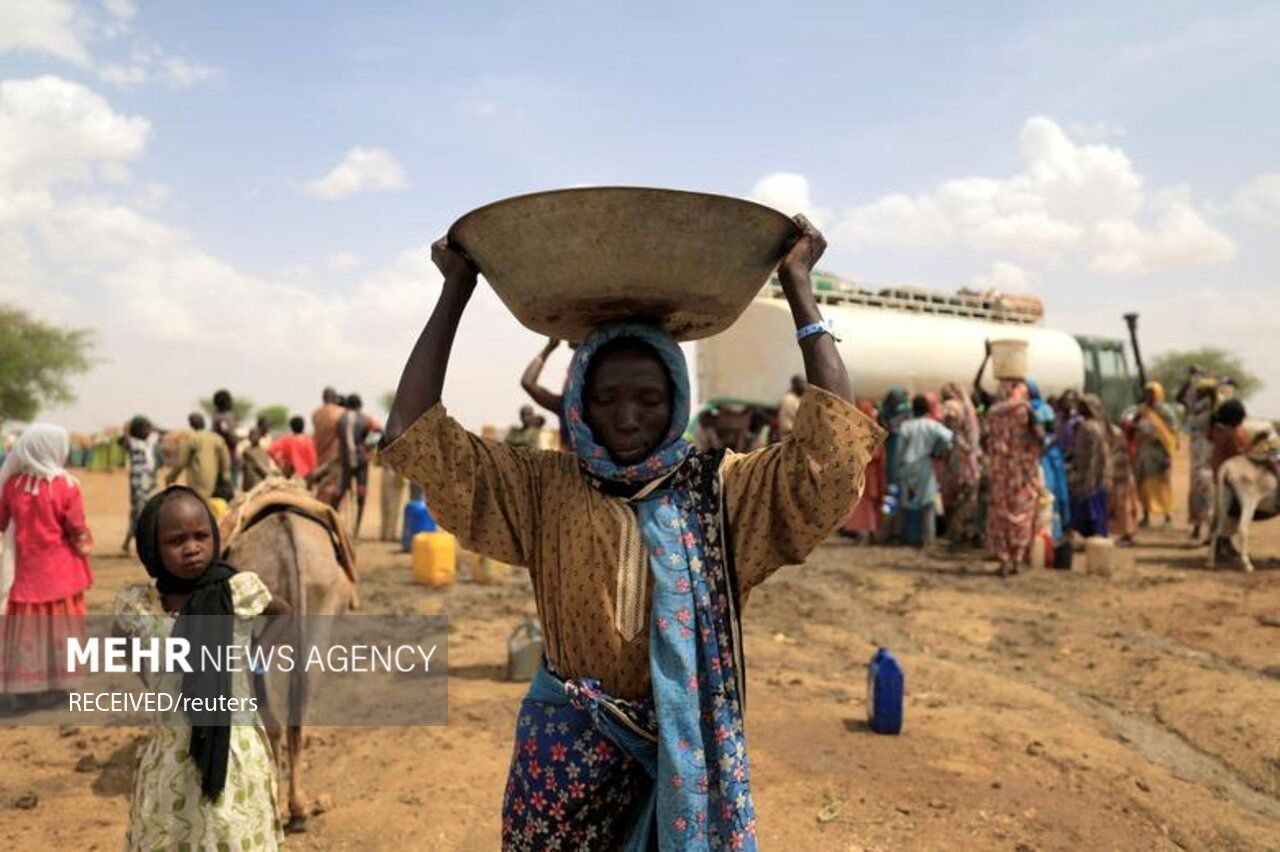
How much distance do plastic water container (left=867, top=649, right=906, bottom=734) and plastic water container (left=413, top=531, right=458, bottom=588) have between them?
222 inches

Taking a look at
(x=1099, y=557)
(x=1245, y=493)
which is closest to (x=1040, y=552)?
(x=1099, y=557)

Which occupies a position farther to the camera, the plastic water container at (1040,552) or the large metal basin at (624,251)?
the plastic water container at (1040,552)

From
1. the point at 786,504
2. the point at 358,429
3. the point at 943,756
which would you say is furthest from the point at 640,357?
the point at 358,429

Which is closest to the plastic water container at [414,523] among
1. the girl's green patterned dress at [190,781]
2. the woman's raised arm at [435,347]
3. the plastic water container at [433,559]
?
the plastic water container at [433,559]

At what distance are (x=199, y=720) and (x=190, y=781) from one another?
0.18 metres

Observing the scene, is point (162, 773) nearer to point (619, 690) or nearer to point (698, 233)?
point (619, 690)

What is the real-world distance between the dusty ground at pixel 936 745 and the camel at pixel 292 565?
0.37 m

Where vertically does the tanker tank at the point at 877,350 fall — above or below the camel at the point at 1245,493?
above

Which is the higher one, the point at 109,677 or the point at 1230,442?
the point at 1230,442

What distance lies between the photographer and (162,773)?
2.80 m

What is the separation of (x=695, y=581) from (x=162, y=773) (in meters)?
1.95

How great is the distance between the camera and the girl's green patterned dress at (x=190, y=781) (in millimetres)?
2775

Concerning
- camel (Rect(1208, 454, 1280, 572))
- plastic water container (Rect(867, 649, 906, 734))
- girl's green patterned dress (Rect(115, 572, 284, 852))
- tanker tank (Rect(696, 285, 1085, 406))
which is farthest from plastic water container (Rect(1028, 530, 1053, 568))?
girl's green patterned dress (Rect(115, 572, 284, 852))

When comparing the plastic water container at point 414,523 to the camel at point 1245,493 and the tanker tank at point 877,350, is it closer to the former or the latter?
the tanker tank at point 877,350
